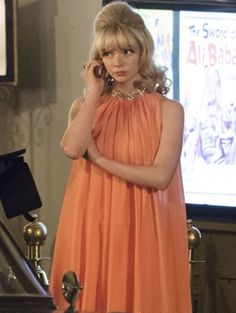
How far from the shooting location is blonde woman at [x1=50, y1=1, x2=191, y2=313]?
2842mm

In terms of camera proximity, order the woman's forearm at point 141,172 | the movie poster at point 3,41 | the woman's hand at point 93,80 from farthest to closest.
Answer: the movie poster at point 3,41 → the woman's hand at point 93,80 → the woman's forearm at point 141,172

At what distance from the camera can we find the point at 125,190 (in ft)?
9.43

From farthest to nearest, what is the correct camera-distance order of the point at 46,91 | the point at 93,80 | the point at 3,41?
the point at 46,91, the point at 3,41, the point at 93,80

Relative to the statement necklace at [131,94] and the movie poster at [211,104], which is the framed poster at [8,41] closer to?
the movie poster at [211,104]

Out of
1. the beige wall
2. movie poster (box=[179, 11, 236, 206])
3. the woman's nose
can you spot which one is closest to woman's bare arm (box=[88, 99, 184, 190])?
the woman's nose

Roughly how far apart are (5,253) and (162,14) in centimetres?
222

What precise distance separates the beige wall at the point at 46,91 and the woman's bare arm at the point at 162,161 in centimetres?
146

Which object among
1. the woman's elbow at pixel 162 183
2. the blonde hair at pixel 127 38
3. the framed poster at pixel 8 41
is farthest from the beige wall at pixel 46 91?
the woman's elbow at pixel 162 183

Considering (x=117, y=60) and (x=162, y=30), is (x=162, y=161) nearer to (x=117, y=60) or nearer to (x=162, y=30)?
(x=117, y=60)

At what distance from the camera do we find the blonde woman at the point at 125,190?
9.32 feet

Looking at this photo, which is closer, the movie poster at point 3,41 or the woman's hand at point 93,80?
the woman's hand at point 93,80

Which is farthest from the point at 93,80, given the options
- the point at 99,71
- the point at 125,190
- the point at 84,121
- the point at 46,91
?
the point at 46,91

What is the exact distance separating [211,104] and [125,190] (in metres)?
1.40

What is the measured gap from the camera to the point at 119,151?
2.90 metres
